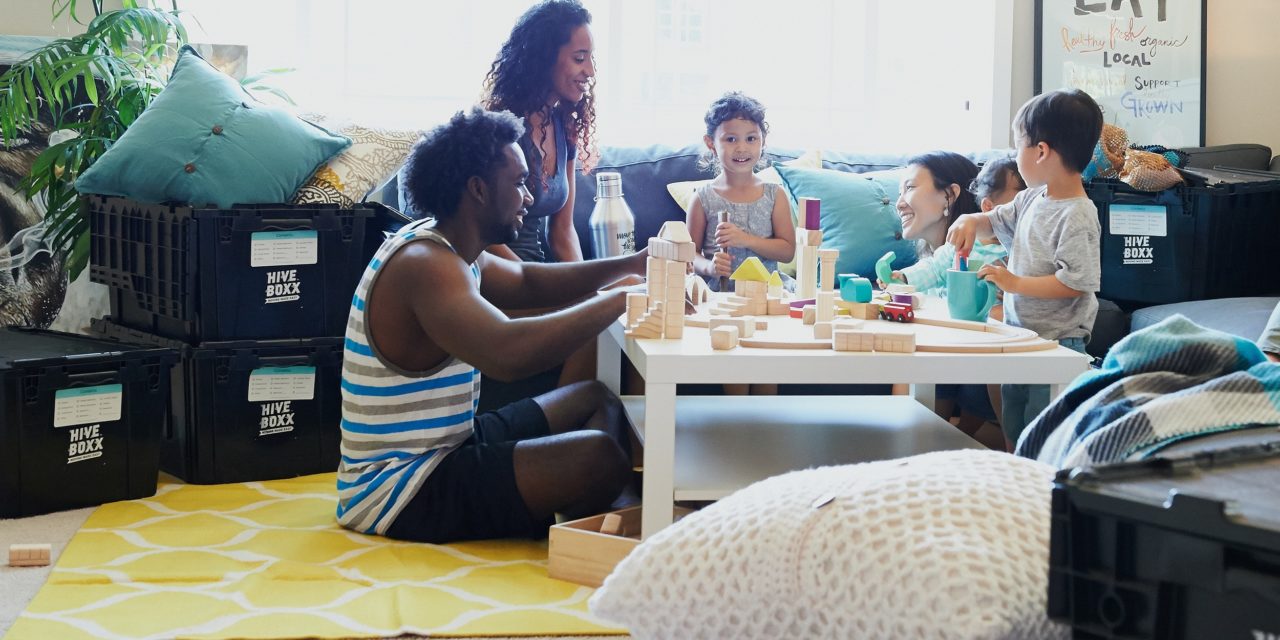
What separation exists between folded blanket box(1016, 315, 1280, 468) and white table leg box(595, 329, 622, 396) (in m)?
1.52

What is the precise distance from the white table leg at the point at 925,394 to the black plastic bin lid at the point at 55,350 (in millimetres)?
1575

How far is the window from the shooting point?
392cm

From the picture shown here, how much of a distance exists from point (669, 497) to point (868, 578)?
1.05 meters

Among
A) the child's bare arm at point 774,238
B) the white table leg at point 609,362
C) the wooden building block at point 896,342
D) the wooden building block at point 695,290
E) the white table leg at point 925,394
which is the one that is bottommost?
the white table leg at point 925,394

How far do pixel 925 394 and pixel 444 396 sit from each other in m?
1.08

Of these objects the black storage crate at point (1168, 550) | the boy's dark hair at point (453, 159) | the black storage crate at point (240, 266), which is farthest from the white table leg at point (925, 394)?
the black storage crate at point (1168, 550)

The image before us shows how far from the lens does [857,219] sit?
134 inches

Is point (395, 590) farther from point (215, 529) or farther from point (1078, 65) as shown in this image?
point (1078, 65)

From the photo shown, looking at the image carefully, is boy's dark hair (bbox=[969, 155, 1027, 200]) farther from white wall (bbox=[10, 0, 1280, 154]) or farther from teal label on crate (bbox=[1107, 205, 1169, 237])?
white wall (bbox=[10, 0, 1280, 154])

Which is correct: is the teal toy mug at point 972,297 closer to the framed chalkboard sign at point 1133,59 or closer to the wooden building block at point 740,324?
the wooden building block at point 740,324

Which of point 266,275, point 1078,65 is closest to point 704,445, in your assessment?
point 266,275

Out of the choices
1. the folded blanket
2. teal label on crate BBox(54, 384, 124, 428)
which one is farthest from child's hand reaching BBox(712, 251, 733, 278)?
the folded blanket

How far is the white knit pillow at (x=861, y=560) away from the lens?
0.85 meters

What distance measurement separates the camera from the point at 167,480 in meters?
2.75
